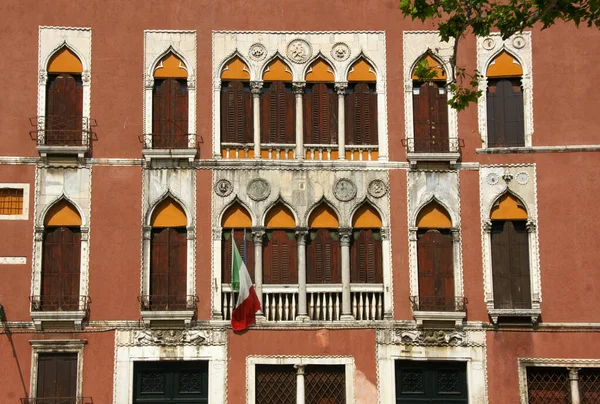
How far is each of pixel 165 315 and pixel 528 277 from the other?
8607 mm

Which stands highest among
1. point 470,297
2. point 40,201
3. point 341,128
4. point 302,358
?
point 341,128

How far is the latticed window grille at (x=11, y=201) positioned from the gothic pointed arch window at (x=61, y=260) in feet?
2.45

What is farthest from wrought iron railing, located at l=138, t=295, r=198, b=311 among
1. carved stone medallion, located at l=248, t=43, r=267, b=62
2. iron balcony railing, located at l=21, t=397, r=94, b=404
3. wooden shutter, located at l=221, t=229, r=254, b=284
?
carved stone medallion, located at l=248, t=43, r=267, b=62

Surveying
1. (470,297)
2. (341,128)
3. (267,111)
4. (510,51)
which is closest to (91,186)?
(267,111)

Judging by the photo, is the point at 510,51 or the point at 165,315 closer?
the point at 165,315

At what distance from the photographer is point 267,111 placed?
72.2 feet

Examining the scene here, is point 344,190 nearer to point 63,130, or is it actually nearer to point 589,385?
point 63,130

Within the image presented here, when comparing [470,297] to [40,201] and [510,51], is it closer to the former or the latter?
[510,51]

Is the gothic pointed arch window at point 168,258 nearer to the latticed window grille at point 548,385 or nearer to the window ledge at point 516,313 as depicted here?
the window ledge at point 516,313

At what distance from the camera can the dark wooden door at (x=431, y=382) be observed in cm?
2094

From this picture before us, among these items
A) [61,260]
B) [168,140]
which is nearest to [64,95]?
[168,140]

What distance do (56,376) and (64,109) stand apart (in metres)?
6.36

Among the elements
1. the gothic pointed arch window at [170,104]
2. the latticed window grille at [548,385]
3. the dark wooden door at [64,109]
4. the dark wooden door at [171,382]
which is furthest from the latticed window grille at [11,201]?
the latticed window grille at [548,385]

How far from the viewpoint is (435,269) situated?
2145cm
